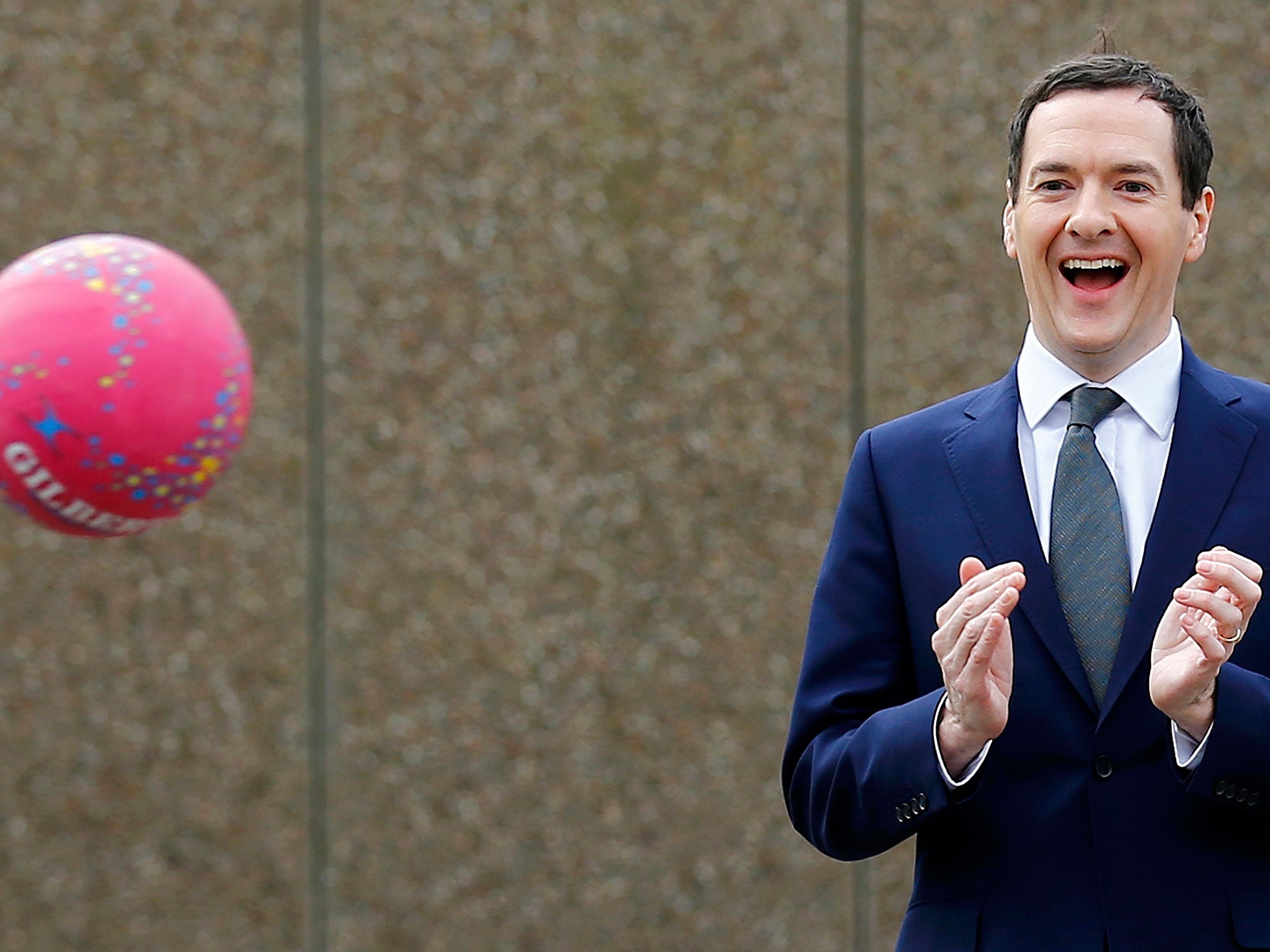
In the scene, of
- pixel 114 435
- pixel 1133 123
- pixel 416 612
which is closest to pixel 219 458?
pixel 114 435

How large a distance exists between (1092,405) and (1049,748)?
0.49 meters

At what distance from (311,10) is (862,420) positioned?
2.07m

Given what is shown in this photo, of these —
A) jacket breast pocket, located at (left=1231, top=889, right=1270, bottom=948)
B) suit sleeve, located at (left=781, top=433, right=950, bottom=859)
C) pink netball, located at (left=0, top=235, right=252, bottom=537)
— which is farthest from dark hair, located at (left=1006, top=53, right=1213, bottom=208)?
pink netball, located at (left=0, top=235, right=252, bottom=537)

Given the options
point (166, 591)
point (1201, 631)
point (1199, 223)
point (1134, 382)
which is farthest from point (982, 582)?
point (166, 591)

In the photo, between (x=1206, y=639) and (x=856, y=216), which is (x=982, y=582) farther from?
(x=856, y=216)

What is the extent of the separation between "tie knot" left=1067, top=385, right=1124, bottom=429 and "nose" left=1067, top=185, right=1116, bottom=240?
0.71 feet

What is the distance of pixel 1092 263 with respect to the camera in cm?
251

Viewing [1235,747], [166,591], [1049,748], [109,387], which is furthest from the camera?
[166,591]

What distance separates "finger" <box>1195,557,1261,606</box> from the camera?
2.11m

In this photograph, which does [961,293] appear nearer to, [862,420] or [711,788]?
[862,420]

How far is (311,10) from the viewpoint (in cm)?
528

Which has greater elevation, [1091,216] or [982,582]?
[1091,216]

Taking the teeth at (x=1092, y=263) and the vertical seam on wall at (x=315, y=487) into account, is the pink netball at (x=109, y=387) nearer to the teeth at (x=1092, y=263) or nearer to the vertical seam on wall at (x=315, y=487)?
the teeth at (x=1092, y=263)

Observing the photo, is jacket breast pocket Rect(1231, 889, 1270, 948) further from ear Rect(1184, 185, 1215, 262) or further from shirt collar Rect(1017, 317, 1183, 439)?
ear Rect(1184, 185, 1215, 262)
